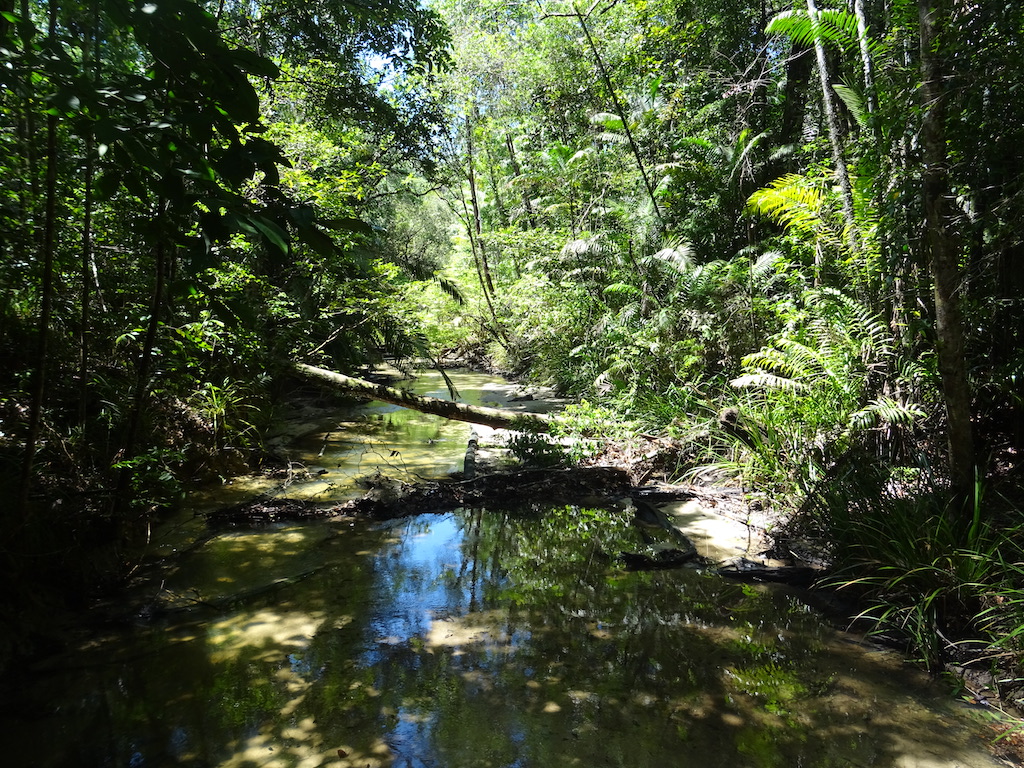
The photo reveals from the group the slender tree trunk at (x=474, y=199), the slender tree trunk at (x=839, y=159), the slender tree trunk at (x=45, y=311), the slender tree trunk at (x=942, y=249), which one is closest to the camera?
the slender tree trunk at (x=45, y=311)

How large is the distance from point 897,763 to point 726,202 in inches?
404

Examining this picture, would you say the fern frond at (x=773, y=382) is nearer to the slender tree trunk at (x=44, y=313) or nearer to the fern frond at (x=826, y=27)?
the fern frond at (x=826, y=27)

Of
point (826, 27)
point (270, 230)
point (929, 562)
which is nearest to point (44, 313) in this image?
point (270, 230)

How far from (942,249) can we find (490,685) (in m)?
4.04

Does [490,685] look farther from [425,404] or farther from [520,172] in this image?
[520,172]

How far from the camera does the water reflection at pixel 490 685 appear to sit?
2691 mm

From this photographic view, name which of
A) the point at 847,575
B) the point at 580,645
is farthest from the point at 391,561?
the point at 847,575

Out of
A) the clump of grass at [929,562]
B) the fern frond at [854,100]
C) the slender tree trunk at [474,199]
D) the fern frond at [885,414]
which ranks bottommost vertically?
the clump of grass at [929,562]

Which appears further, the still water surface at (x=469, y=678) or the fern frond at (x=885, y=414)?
the fern frond at (x=885, y=414)

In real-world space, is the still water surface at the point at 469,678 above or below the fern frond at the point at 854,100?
below

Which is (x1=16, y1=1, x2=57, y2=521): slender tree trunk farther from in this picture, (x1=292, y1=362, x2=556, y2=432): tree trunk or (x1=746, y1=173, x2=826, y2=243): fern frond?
(x1=746, y1=173, x2=826, y2=243): fern frond

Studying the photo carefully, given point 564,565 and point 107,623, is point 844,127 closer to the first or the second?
point 564,565

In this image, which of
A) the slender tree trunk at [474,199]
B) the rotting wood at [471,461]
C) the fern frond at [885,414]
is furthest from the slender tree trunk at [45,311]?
the slender tree trunk at [474,199]

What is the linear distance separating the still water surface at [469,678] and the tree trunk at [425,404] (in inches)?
118
